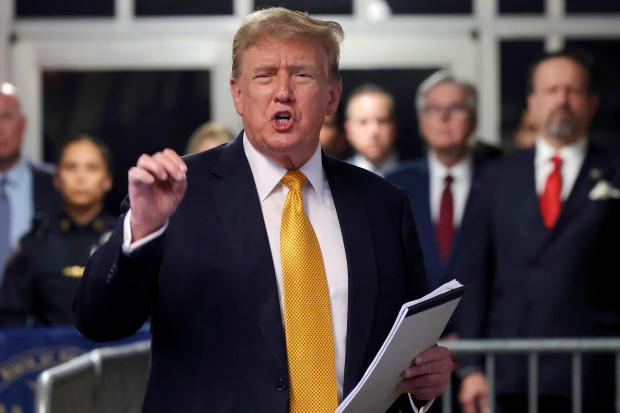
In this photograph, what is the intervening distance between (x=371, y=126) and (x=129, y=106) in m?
2.35

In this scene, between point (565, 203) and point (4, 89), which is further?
point (4, 89)

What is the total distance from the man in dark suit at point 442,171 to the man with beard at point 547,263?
431 millimetres

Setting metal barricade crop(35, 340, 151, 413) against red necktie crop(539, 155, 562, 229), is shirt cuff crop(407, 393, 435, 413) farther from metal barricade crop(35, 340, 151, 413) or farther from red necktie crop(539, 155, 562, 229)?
red necktie crop(539, 155, 562, 229)

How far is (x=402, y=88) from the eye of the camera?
9781 millimetres

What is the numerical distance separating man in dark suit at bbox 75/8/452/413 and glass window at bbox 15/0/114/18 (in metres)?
6.35

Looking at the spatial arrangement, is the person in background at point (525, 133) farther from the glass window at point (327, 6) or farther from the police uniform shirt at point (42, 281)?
the police uniform shirt at point (42, 281)

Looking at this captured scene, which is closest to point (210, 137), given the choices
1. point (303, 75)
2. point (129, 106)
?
point (129, 106)

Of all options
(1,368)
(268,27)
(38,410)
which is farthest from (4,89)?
(268,27)

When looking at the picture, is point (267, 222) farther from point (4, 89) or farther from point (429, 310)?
point (4, 89)

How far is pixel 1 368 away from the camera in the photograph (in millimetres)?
6527

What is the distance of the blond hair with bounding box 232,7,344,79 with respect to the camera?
3.44m

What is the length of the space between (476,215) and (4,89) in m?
3.10

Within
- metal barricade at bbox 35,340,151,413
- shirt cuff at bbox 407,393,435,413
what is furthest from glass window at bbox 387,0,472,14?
shirt cuff at bbox 407,393,435,413

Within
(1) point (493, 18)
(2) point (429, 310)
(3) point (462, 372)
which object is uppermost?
(1) point (493, 18)
